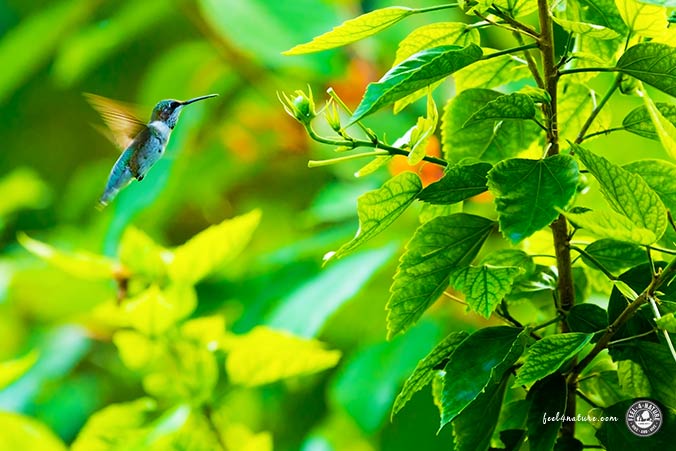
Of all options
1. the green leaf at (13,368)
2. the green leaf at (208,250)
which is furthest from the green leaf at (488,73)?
the green leaf at (13,368)

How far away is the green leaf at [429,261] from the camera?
0.42 metres

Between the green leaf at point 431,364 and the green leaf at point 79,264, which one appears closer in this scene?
the green leaf at point 431,364

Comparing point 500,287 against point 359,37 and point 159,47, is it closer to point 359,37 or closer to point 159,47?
point 359,37

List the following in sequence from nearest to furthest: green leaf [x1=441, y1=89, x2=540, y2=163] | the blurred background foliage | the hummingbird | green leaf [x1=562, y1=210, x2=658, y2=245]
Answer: green leaf [x1=562, y1=210, x2=658, y2=245], green leaf [x1=441, y1=89, x2=540, y2=163], the hummingbird, the blurred background foliage

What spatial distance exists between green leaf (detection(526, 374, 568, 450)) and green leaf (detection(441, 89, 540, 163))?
117mm

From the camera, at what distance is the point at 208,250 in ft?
2.20

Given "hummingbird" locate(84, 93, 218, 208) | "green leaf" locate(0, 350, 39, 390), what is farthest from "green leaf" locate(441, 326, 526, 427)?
"green leaf" locate(0, 350, 39, 390)

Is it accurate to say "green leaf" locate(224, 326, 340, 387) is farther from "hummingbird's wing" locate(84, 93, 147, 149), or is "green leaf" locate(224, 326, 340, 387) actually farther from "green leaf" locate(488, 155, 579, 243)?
"green leaf" locate(488, 155, 579, 243)

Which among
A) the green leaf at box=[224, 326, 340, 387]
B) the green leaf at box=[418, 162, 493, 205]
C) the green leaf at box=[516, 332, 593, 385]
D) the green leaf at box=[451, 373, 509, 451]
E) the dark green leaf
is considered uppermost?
the green leaf at box=[418, 162, 493, 205]

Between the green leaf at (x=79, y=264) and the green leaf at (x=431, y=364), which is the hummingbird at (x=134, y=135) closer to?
the green leaf at (x=79, y=264)

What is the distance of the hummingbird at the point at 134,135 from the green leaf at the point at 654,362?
0.31 metres

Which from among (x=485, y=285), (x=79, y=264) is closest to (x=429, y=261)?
(x=485, y=285)

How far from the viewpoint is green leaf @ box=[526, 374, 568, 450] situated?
42 cm

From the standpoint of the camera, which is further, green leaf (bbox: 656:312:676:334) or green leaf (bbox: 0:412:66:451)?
green leaf (bbox: 0:412:66:451)
